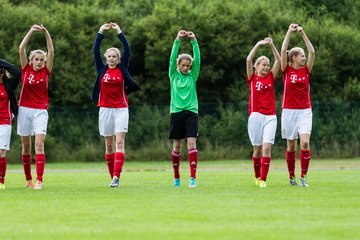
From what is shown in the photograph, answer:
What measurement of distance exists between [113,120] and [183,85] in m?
1.34

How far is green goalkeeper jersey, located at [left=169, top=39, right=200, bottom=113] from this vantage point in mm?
17156

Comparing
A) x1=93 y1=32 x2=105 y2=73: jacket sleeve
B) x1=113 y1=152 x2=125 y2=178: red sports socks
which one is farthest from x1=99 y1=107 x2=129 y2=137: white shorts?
x1=93 y1=32 x2=105 y2=73: jacket sleeve

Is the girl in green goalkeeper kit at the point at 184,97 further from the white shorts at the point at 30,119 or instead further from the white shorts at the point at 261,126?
the white shorts at the point at 30,119

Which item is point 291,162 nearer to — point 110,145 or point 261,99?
point 261,99

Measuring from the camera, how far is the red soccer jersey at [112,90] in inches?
677

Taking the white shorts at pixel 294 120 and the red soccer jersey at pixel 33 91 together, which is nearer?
the red soccer jersey at pixel 33 91

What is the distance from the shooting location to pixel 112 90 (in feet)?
56.4

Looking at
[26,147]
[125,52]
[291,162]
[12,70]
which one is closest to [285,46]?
[291,162]

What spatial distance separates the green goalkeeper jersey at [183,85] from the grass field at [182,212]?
142 cm

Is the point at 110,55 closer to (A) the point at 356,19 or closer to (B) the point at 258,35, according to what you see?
(B) the point at 258,35

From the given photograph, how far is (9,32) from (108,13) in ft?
13.2

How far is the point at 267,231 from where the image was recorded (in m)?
10.1

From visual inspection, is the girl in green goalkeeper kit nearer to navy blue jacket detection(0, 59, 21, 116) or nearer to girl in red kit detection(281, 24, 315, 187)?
girl in red kit detection(281, 24, 315, 187)

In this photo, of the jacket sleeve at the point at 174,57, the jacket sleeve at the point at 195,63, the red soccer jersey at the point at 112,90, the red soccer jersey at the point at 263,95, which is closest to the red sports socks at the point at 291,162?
the red soccer jersey at the point at 263,95
